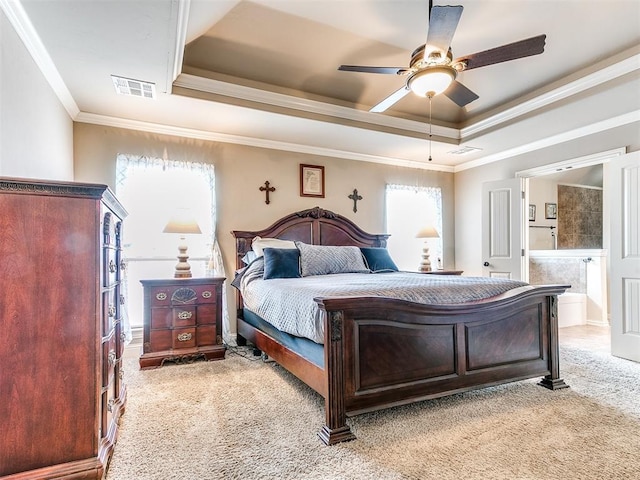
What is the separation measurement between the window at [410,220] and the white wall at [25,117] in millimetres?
3938

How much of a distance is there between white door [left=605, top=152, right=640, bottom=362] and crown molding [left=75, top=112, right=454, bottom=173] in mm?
2484

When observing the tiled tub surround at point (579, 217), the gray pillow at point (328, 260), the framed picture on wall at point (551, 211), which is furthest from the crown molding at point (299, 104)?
the tiled tub surround at point (579, 217)

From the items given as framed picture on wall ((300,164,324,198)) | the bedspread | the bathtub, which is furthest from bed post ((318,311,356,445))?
the bathtub

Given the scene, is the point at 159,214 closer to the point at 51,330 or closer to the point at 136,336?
the point at 136,336

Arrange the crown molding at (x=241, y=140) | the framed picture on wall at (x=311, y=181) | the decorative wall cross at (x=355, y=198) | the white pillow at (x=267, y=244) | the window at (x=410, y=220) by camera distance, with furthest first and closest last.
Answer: the window at (x=410, y=220), the decorative wall cross at (x=355, y=198), the framed picture on wall at (x=311, y=181), the white pillow at (x=267, y=244), the crown molding at (x=241, y=140)

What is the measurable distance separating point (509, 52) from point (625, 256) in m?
2.54

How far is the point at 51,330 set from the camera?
1.48m

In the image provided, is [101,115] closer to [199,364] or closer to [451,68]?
[199,364]

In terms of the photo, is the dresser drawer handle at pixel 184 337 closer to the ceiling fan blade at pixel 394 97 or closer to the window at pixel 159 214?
the window at pixel 159 214

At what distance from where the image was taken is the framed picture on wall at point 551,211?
658 cm

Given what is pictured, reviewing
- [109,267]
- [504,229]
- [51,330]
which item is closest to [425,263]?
[504,229]

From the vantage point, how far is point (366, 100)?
4020 millimetres

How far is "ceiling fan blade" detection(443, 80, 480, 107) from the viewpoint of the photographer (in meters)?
2.67

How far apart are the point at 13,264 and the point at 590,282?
21.7 ft
